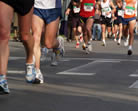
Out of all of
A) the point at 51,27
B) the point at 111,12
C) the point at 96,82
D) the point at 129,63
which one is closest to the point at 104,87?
the point at 96,82

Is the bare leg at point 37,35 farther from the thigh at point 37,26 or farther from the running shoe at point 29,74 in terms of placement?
the running shoe at point 29,74

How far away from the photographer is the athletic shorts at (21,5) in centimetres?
613

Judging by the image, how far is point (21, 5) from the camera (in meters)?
6.22

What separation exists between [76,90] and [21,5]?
1339 millimetres

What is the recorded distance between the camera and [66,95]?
6332 mm

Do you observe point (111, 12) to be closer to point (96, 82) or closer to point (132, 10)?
point (132, 10)

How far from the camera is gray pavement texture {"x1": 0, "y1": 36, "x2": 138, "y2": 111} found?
5.52m

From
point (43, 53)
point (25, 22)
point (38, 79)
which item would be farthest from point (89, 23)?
point (25, 22)

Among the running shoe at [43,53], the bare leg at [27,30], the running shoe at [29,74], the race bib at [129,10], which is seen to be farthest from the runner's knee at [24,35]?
the race bib at [129,10]

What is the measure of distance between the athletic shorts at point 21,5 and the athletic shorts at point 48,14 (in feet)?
3.99

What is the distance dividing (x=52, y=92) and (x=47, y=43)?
1.40 m

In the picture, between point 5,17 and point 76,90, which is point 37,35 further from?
point 5,17

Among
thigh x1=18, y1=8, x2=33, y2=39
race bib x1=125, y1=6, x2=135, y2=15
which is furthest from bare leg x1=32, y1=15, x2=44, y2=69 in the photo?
race bib x1=125, y1=6, x2=135, y2=15

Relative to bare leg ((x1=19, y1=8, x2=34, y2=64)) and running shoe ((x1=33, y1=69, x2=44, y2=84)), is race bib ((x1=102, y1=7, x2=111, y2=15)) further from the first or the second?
bare leg ((x1=19, y1=8, x2=34, y2=64))
